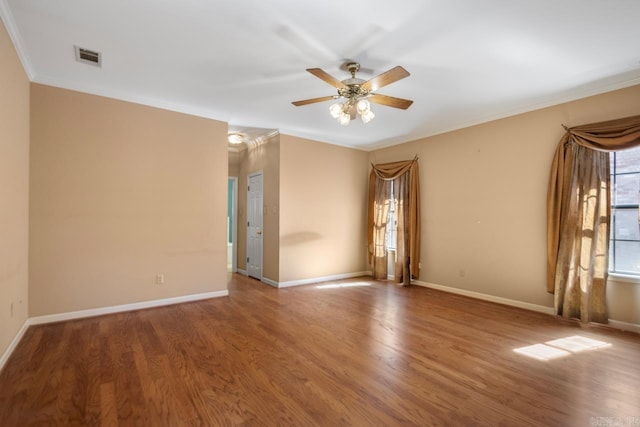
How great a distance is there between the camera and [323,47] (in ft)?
8.79

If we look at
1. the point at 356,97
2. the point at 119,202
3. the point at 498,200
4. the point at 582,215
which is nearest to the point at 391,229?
the point at 498,200

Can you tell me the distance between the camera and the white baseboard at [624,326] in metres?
3.25

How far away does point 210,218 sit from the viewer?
14.8ft

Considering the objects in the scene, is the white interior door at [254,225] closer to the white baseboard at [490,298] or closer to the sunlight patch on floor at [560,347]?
the white baseboard at [490,298]

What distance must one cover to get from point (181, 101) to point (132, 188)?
1.33 meters

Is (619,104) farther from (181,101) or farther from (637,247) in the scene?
(181,101)

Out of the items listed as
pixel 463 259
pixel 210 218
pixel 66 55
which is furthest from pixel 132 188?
pixel 463 259

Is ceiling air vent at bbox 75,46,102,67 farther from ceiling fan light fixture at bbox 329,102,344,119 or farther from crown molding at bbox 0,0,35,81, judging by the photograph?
ceiling fan light fixture at bbox 329,102,344,119

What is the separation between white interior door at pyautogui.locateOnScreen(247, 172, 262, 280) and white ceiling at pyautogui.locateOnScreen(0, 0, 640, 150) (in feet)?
7.07

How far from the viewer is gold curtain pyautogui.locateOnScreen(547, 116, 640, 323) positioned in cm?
339

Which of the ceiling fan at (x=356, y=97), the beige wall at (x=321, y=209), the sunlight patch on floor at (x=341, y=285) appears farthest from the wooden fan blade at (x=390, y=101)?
the sunlight patch on floor at (x=341, y=285)

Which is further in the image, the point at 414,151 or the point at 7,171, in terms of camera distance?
the point at 414,151

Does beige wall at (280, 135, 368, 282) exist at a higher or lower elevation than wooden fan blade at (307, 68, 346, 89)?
lower

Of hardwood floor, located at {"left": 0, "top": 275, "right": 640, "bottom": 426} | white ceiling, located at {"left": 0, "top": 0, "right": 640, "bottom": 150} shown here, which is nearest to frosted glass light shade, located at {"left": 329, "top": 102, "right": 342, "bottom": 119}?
white ceiling, located at {"left": 0, "top": 0, "right": 640, "bottom": 150}
